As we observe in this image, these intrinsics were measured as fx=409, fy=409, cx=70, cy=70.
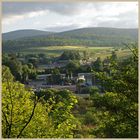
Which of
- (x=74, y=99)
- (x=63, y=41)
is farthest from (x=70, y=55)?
(x=74, y=99)

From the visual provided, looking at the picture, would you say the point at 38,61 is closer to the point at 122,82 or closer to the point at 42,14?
the point at 42,14

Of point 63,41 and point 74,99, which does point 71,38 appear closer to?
point 63,41

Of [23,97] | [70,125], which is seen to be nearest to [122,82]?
[70,125]

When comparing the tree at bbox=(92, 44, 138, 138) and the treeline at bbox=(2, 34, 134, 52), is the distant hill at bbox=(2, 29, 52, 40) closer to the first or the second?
the treeline at bbox=(2, 34, 134, 52)

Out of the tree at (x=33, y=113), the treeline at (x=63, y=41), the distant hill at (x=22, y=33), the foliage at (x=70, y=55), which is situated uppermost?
the distant hill at (x=22, y=33)

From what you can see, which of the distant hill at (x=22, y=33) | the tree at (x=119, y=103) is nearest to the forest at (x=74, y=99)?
the tree at (x=119, y=103)

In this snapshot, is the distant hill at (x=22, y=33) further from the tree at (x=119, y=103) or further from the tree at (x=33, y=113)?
the tree at (x=119, y=103)
